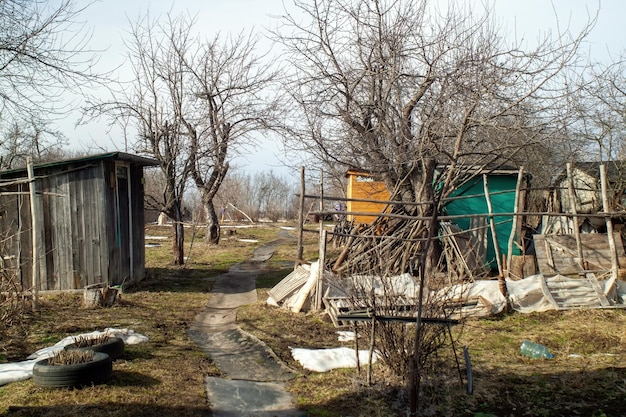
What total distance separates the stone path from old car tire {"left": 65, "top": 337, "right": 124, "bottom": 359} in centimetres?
120

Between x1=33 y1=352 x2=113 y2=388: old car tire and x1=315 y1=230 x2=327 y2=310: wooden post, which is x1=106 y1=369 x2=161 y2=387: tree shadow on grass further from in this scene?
x1=315 y1=230 x2=327 y2=310: wooden post

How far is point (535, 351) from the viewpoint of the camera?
6.87m

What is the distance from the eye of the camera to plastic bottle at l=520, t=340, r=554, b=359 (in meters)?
6.77

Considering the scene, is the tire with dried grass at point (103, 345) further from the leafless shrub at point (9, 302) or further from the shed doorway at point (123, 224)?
the shed doorway at point (123, 224)

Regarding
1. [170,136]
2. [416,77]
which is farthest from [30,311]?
[416,77]

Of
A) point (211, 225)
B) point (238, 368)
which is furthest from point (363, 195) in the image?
point (238, 368)

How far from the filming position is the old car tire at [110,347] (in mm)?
6127

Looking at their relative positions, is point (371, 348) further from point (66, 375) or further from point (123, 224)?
point (123, 224)

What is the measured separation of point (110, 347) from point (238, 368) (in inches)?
61.3

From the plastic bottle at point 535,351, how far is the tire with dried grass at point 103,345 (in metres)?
5.17

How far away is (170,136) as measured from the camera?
15289 millimetres

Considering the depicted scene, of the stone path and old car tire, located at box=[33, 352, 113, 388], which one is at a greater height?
old car tire, located at box=[33, 352, 113, 388]

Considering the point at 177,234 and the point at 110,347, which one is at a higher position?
the point at 177,234

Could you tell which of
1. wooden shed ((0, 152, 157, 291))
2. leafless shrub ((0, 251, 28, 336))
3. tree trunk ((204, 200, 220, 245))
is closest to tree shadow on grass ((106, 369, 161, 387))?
leafless shrub ((0, 251, 28, 336))
